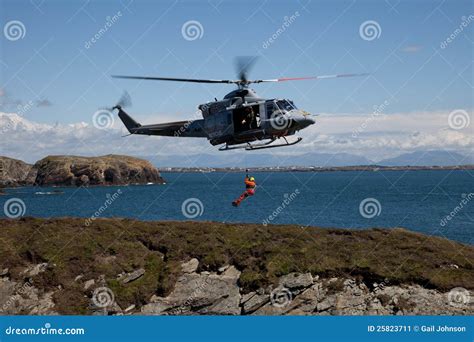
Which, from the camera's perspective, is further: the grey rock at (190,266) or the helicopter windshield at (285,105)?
the grey rock at (190,266)

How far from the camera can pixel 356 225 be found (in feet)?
278

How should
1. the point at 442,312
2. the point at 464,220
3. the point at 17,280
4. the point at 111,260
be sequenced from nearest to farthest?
the point at 442,312, the point at 17,280, the point at 111,260, the point at 464,220

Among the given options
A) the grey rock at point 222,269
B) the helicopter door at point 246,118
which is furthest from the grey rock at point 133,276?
the helicopter door at point 246,118

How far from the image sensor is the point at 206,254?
36.1 m

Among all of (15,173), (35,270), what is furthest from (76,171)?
(35,270)

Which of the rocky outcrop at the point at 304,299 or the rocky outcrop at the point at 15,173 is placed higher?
the rocky outcrop at the point at 15,173

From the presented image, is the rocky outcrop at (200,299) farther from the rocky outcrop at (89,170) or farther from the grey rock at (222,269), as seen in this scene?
the rocky outcrop at (89,170)

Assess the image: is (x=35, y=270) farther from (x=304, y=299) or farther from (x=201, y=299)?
(x=304, y=299)

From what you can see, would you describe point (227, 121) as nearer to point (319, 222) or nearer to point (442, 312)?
point (442, 312)

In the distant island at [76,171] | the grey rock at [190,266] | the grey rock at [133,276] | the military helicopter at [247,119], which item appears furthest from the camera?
the distant island at [76,171]

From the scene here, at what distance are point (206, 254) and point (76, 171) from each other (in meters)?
150

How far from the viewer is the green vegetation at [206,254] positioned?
1286 inches

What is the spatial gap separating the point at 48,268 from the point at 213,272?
36.4ft

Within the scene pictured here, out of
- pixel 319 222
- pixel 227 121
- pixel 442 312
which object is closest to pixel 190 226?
pixel 227 121
